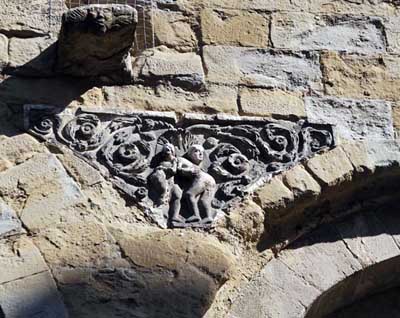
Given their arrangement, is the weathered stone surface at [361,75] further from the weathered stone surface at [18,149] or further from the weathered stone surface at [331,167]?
the weathered stone surface at [18,149]

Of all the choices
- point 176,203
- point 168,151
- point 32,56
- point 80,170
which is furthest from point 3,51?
point 176,203

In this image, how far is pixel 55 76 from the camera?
4.63 meters

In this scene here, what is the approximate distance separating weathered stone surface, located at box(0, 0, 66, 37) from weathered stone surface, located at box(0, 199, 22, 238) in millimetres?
853

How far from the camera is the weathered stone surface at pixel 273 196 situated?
4441 mm

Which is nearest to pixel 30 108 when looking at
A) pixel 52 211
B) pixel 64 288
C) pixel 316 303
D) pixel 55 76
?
pixel 55 76

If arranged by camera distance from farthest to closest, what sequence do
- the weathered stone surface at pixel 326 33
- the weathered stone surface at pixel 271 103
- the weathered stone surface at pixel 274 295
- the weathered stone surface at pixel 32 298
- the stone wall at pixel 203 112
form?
the weathered stone surface at pixel 326 33
the weathered stone surface at pixel 271 103
the weathered stone surface at pixel 274 295
the stone wall at pixel 203 112
the weathered stone surface at pixel 32 298

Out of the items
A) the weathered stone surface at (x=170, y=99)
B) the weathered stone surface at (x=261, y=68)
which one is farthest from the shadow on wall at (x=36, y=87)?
the weathered stone surface at (x=261, y=68)

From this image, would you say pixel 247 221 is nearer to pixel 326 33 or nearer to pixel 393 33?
pixel 326 33

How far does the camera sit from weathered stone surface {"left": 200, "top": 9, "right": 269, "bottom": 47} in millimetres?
4898

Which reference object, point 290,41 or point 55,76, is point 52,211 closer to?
point 55,76

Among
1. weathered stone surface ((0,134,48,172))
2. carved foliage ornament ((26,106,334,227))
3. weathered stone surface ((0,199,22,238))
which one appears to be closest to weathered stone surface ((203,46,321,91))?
carved foliage ornament ((26,106,334,227))

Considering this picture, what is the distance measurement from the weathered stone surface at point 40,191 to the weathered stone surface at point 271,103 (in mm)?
812

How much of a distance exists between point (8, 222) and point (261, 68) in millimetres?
1289

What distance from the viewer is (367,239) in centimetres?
460
